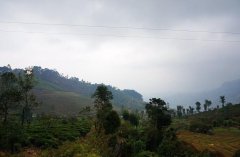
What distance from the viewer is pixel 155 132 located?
5962 cm

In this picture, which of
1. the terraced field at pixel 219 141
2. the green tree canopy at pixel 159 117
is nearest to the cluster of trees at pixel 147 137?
the green tree canopy at pixel 159 117

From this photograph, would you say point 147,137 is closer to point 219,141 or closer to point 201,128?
point 219,141

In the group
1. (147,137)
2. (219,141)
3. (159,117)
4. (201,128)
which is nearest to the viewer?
(147,137)

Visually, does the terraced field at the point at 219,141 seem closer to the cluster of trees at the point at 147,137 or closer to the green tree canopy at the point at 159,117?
the green tree canopy at the point at 159,117

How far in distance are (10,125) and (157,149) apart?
23.6 metres

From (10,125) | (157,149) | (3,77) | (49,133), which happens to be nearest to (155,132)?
(157,149)

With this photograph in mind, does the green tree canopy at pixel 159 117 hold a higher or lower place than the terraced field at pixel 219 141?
higher

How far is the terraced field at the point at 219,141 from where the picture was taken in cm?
6487

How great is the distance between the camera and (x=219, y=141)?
258 feet

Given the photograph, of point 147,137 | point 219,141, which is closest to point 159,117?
point 147,137

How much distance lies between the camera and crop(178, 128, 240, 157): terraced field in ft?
213

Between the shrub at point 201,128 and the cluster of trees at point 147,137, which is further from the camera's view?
the shrub at point 201,128

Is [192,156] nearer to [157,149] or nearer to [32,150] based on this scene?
[157,149]

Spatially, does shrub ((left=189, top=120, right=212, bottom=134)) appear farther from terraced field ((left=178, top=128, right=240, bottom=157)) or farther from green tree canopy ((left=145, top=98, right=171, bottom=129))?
green tree canopy ((left=145, top=98, right=171, bottom=129))
